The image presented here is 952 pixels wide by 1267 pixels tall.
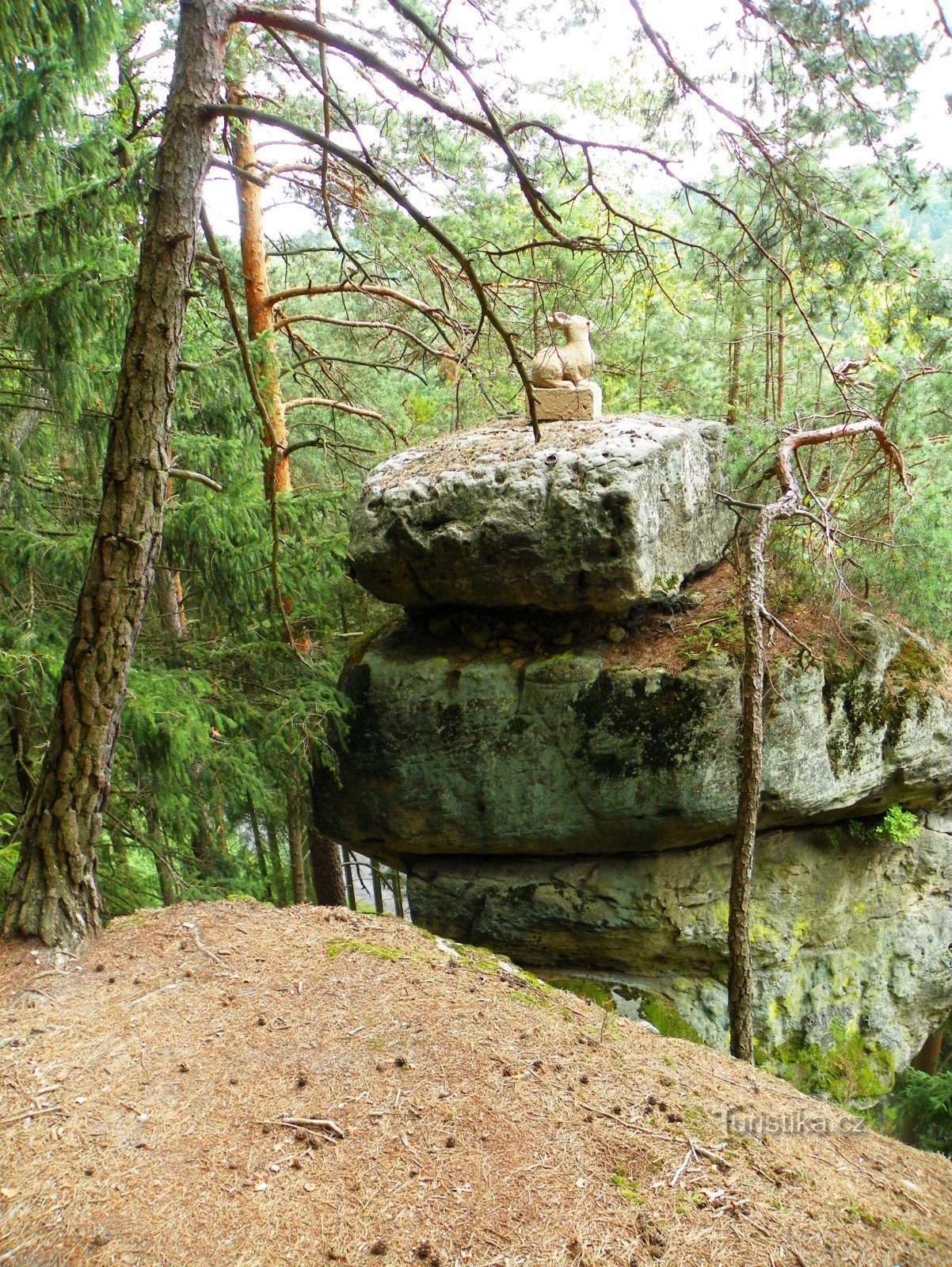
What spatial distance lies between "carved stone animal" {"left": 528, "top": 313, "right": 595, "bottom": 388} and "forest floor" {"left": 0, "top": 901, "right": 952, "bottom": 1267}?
205 inches

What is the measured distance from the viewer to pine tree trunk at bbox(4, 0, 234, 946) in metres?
3.54

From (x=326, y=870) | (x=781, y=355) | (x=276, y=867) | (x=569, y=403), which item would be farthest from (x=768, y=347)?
(x=276, y=867)

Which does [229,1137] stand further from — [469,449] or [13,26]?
[469,449]

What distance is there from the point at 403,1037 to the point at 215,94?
13.0 ft

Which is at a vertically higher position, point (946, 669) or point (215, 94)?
point (215, 94)

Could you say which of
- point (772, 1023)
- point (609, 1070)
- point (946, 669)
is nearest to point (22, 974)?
point (609, 1070)

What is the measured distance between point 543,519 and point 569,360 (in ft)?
5.79

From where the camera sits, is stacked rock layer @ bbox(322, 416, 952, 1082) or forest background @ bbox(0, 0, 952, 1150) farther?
stacked rock layer @ bbox(322, 416, 952, 1082)

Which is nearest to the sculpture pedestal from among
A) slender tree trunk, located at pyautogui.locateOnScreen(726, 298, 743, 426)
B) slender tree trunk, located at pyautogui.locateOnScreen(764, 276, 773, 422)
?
slender tree trunk, located at pyautogui.locateOnScreen(764, 276, 773, 422)

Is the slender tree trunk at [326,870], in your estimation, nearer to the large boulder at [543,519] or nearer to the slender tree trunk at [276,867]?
the slender tree trunk at [276,867]

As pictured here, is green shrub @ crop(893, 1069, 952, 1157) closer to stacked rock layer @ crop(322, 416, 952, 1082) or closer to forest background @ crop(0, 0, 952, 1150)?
stacked rock layer @ crop(322, 416, 952, 1082)

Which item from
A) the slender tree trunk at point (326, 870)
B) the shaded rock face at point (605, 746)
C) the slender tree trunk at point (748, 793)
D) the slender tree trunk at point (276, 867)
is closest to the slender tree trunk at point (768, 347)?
the shaded rock face at point (605, 746)

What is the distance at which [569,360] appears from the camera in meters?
7.38

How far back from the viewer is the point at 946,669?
25.4 feet
